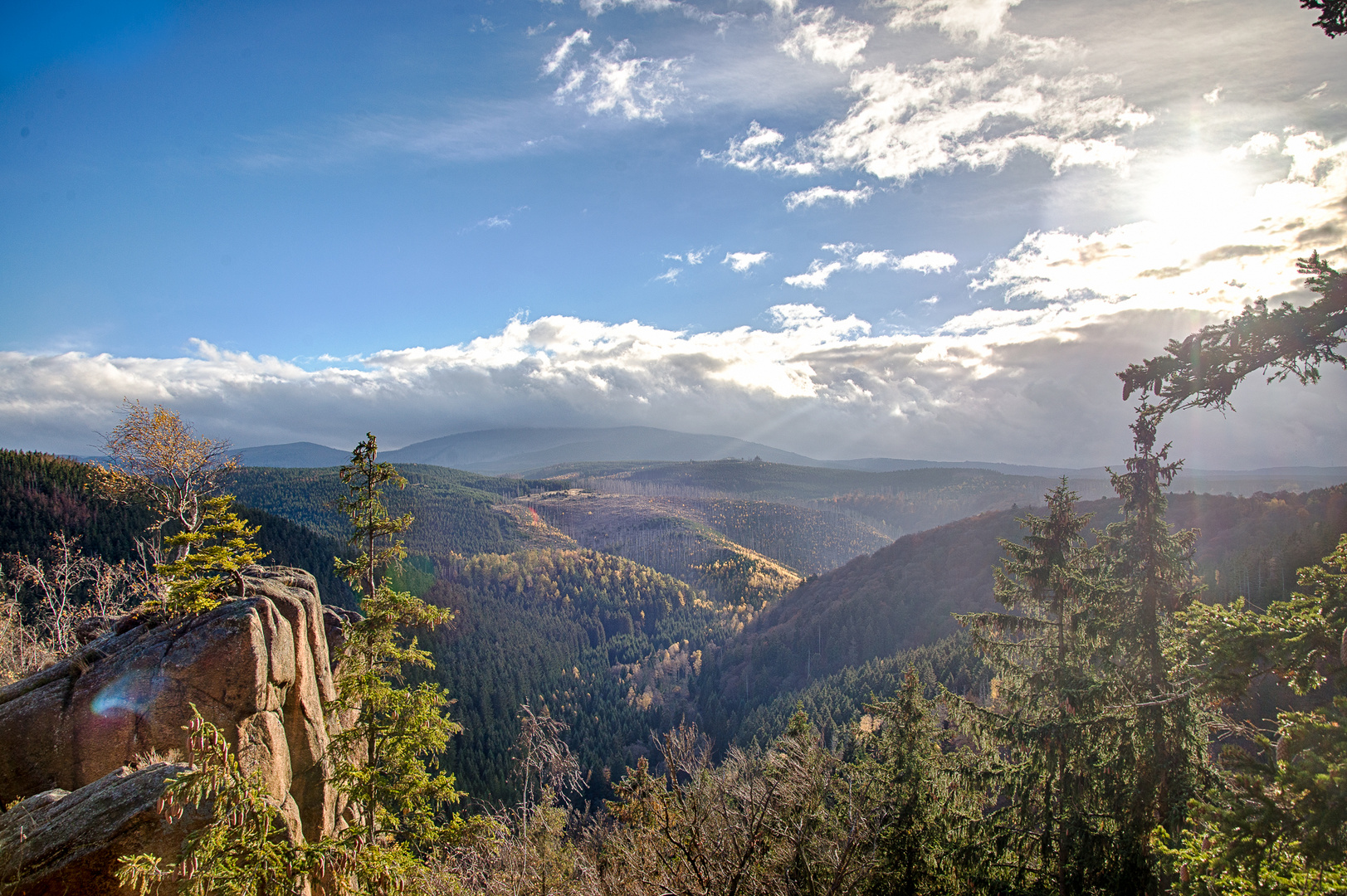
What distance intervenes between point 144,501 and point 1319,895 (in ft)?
131

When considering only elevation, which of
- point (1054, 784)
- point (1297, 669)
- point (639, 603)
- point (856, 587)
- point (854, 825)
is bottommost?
point (639, 603)

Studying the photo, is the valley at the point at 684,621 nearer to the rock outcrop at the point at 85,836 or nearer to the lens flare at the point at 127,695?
the lens flare at the point at 127,695

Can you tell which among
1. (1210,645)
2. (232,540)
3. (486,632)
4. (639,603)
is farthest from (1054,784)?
(639,603)

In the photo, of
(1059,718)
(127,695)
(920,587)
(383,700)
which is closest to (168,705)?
(127,695)

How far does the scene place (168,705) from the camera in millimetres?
14422

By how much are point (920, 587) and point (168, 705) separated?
13384cm

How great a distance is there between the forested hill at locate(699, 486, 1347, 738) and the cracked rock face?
10492cm

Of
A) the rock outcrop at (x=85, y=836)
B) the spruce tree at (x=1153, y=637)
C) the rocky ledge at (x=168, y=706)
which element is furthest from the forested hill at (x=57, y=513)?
the spruce tree at (x=1153, y=637)

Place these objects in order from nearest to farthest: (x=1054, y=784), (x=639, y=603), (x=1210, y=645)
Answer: (x=1210, y=645) → (x=1054, y=784) → (x=639, y=603)

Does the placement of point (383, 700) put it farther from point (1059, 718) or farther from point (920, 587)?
point (920, 587)

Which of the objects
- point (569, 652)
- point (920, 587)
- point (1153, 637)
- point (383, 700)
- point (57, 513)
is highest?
point (1153, 637)

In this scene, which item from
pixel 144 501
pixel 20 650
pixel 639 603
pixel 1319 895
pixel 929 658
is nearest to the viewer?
pixel 1319 895

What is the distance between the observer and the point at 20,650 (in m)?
32.1

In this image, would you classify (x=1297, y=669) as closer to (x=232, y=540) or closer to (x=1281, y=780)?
(x=1281, y=780)
